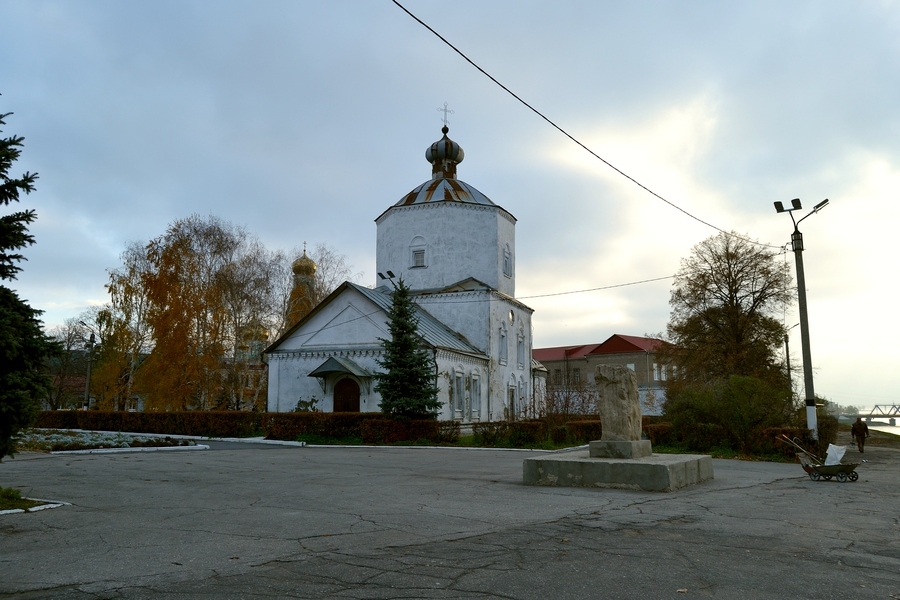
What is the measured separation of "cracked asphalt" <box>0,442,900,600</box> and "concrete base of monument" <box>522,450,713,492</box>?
0.36 m

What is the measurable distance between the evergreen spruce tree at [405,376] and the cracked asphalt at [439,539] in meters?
11.6

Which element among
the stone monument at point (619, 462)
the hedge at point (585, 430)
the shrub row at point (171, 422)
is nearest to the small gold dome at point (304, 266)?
the shrub row at point (171, 422)

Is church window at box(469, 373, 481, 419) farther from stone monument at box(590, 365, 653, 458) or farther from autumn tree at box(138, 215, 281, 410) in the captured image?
stone monument at box(590, 365, 653, 458)

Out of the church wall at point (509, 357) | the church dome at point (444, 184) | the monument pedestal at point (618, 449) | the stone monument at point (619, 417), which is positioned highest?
the church dome at point (444, 184)

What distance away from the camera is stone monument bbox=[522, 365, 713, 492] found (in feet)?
38.2

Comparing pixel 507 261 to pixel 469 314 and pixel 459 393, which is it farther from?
pixel 459 393

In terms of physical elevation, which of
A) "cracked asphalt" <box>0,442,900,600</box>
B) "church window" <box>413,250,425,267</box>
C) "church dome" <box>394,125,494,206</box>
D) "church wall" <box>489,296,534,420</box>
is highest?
"church dome" <box>394,125,494,206</box>

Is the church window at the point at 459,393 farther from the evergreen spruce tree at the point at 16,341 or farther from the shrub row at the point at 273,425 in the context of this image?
the evergreen spruce tree at the point at 16,341

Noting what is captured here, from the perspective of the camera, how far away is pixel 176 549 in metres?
6.73

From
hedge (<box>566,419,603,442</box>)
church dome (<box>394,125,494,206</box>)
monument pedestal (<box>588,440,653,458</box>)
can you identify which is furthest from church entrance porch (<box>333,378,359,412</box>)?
monument pedestal (<box>588,440,653,458</box>)

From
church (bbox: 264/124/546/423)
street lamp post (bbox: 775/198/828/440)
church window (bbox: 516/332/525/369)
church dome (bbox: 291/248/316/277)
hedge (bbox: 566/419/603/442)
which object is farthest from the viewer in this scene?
church dome (bbox: 291/248/316/277)

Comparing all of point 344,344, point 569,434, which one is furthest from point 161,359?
point 569,434

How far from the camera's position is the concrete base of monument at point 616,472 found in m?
11.5

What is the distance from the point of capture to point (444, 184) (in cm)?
4075
